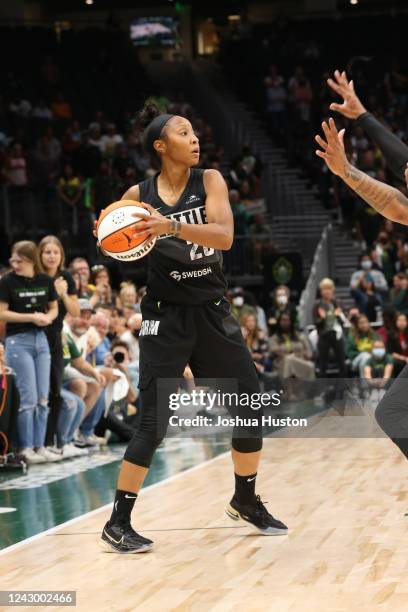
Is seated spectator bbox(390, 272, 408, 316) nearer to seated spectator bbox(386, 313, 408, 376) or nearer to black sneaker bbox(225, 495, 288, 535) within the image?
seated spectator bbox(386, 313, 408, 376)

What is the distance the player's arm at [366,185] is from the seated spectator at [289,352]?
1040 cm

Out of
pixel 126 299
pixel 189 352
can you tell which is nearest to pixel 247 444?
pixel 189 352

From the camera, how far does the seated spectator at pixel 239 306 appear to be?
1621 centimetres

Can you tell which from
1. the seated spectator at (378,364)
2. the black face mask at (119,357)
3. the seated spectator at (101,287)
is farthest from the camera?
the seated spectator at (378,364)

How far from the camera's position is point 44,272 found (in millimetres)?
10312

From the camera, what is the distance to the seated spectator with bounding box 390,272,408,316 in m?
18.2

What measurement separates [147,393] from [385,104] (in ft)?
72.3

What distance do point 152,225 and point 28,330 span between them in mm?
4761

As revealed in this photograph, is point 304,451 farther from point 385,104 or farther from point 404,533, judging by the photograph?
point 385,104

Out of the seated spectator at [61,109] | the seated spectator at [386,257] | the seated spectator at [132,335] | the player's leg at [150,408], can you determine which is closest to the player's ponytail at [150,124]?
the player's leg at [150,408]

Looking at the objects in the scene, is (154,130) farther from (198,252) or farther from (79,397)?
(79,397)

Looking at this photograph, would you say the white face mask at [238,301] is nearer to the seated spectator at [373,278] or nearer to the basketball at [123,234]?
the seated spectator at [373,278]

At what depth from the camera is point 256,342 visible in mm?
15938

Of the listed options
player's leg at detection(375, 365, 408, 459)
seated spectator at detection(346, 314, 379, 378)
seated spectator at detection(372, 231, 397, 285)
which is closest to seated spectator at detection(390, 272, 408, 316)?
seated spectator at detection(346, 314, 379, 378)
